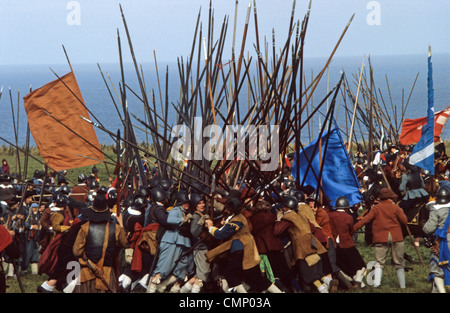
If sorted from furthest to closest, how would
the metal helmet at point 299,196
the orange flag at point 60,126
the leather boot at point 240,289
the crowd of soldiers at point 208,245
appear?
the orange flag at point 60,126, the metal helmet at point 299,196, the leather boot at point 240,289, the crowd of soldiers at point 208,245

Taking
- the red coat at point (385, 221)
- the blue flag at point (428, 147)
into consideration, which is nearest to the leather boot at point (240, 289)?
the red coat at point (385, 221)

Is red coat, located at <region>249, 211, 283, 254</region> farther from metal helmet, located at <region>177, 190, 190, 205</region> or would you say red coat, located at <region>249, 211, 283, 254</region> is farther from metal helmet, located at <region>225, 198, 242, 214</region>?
metal helmet, located at <region>177, 190, 190, 205</region>

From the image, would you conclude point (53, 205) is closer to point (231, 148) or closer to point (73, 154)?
point (73, 154)

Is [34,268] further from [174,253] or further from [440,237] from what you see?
[440,237]

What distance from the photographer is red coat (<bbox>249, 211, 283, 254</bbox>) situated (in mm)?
10023

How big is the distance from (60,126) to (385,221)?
6.26m

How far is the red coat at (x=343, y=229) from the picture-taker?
1092 centimetres

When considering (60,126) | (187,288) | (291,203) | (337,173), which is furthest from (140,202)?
(60,126)

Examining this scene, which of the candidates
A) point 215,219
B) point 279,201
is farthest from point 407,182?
point 215,219

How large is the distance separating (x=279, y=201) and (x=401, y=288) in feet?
7.17

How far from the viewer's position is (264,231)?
1005cm

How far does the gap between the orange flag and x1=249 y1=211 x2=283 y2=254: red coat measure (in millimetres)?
4364

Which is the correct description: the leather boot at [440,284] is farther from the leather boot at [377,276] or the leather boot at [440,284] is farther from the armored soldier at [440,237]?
the leather boot at [377,276]

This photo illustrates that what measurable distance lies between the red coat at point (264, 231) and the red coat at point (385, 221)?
1590 mm
